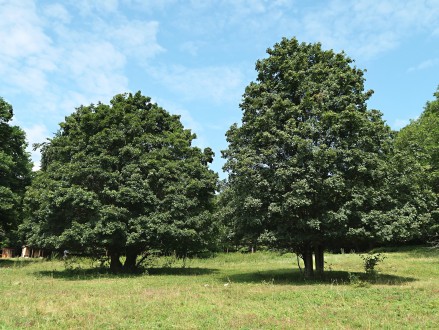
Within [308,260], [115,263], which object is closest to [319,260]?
[308,260]

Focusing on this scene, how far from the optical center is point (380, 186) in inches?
757

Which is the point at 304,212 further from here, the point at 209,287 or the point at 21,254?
the point at 21,254

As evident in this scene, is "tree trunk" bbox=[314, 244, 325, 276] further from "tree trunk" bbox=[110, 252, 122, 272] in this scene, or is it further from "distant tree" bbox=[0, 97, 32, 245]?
"distant tree" bbox=[0, 97, 32, 245]

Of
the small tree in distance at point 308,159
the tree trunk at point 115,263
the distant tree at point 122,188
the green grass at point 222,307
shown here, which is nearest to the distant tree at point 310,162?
the small tree in distance at point 308,159

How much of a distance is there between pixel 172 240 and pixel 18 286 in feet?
28.3

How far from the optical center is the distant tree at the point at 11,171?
32.6m

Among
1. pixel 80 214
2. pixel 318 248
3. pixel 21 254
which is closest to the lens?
pixel 318 248

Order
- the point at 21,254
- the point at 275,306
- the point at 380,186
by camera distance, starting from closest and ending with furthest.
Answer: the point at 275,306 < the point at 380,186 < the point at 21,254

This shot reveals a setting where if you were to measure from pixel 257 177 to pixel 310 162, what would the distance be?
8.40 ft

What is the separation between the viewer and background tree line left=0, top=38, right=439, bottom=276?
1811 cm

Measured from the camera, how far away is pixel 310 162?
698 inches

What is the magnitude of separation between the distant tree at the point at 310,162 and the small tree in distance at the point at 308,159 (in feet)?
0.16

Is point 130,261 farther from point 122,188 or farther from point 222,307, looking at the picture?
point 222,307

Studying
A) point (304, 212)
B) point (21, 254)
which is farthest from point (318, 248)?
point (21, 254)
